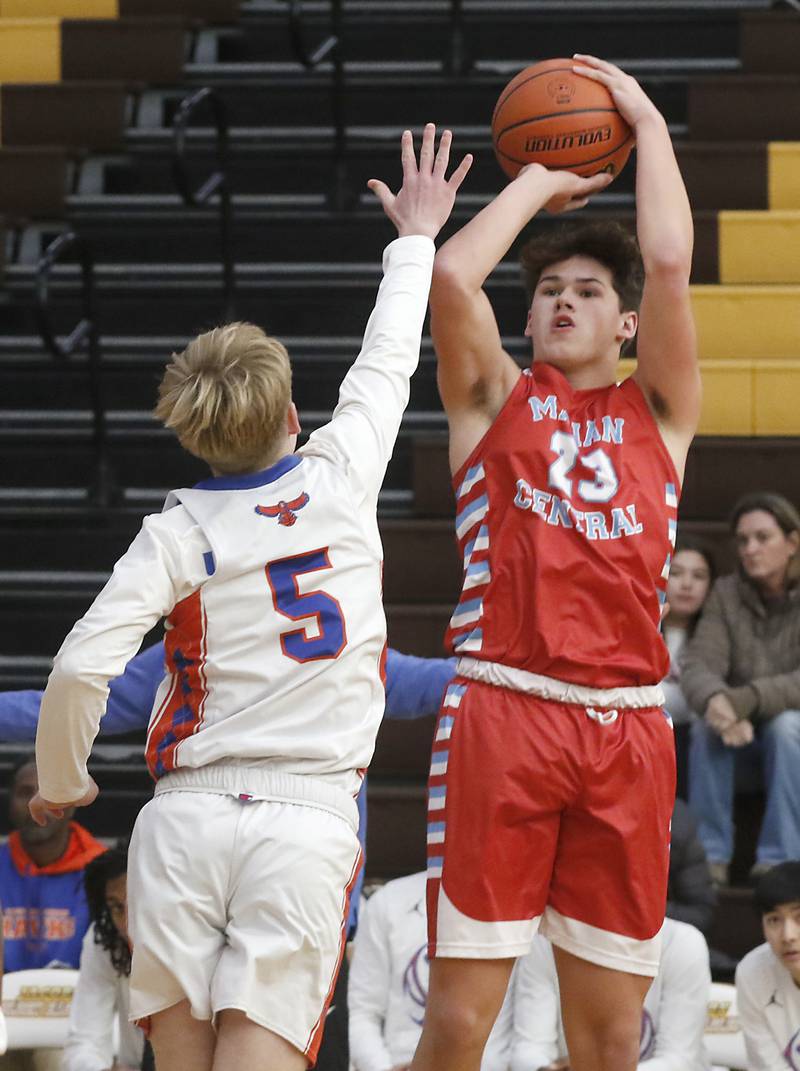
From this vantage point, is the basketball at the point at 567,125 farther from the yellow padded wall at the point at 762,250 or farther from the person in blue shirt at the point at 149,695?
the yellow padded wall at the point at 762,250

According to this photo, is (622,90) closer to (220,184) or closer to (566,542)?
Result: (566,542)

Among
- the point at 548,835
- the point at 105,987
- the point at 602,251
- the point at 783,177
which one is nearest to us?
the point at 548,835

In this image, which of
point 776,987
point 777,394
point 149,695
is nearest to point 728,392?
point 777,394

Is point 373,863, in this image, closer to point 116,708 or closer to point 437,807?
point 116,708

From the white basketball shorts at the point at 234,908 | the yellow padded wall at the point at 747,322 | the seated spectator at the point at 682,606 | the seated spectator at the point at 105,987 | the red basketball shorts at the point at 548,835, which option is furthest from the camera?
the yellow padded wall at the point at 747,322

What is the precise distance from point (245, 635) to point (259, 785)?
0.81 ft

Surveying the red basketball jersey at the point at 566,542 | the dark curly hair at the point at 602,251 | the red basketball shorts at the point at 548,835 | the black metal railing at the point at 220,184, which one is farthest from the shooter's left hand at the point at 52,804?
the black metal railing at the point at 220,184

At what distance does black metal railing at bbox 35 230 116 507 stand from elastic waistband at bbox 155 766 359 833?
159 inches

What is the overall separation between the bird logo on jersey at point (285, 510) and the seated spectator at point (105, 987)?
2514 millimetres

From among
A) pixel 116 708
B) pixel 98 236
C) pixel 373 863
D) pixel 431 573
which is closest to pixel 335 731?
pixel 116 708

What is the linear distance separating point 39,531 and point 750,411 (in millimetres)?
2867

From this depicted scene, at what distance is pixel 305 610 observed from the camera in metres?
3.10

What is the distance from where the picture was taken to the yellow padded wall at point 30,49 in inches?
357

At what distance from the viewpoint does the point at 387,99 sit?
28.2 ft
